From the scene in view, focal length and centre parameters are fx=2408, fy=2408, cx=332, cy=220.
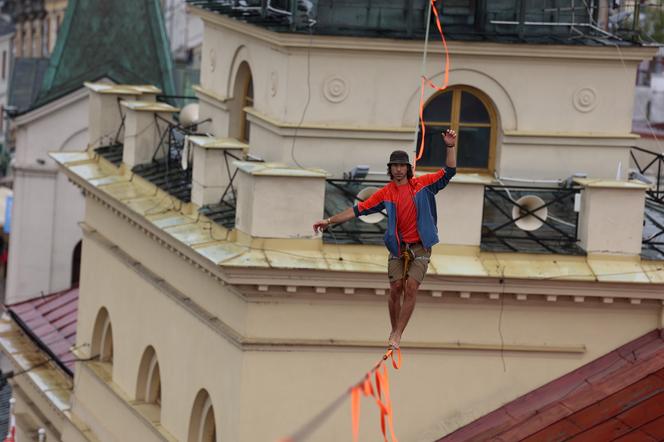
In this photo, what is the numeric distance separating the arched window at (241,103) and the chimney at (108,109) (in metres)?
4.32

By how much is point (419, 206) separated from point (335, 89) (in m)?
9.56

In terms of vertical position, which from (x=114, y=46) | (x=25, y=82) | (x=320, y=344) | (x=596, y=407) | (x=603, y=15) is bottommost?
(x=596, y=407)

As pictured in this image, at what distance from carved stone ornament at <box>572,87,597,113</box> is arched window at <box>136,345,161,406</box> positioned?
8.43m

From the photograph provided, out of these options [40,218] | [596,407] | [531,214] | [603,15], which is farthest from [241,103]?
[40,218]

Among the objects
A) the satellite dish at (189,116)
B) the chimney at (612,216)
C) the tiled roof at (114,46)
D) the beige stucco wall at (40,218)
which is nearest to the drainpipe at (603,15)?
the chimney at (612,216)

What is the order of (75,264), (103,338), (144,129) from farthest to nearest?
(75,264), (103,338), (144,129)

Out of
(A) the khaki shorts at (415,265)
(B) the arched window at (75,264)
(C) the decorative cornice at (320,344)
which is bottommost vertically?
(B) the arched window at (75,264)

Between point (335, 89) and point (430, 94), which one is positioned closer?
point (335, 89)

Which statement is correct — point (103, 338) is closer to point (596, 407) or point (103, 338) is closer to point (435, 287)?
point (435, 287)

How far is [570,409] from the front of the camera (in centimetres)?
3362

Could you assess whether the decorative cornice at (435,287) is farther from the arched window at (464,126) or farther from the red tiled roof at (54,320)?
the red tiled roof at (54,320)

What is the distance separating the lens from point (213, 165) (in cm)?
3572

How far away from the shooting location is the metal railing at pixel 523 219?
3394 cm

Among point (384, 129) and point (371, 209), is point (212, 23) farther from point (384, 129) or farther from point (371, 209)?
point (371, 209)
